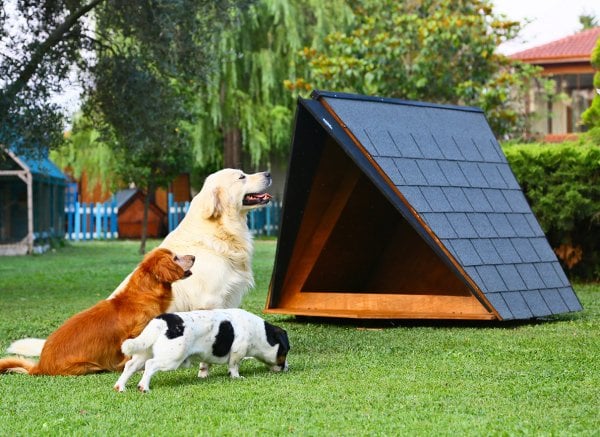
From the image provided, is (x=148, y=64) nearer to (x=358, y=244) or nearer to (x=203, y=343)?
(x=358, y=244)

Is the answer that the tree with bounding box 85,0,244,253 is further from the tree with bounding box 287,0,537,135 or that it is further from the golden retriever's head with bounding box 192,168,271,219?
the tree with bounding box 287,0,537,135

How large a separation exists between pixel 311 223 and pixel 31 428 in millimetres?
6014

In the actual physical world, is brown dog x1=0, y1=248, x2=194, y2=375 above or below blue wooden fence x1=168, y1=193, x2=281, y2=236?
above

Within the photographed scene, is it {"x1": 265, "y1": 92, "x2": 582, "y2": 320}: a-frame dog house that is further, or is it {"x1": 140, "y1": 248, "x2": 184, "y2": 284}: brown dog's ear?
{"x1": 265, "y1": 92, "x2": 582, "y2": 320}: a-frame dog house

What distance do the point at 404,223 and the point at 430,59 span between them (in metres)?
16.7

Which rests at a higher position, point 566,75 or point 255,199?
point 566,75

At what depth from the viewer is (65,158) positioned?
124 ft

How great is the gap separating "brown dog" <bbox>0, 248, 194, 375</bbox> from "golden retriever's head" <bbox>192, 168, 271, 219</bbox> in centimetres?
117

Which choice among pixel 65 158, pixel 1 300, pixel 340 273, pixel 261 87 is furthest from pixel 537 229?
pixel 65 158

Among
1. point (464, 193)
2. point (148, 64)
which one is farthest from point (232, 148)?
point (464, 193)

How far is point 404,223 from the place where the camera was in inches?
472

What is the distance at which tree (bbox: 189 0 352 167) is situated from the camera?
34281mm

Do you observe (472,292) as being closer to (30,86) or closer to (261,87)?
(30,86)

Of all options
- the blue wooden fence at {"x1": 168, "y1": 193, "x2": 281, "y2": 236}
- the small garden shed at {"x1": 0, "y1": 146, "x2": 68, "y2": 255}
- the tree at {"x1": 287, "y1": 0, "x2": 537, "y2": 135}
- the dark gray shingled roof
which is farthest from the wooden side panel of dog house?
the blue wooden fence at {"x1": 168, "y1": 193, "x2": 281, "y2": 236}
